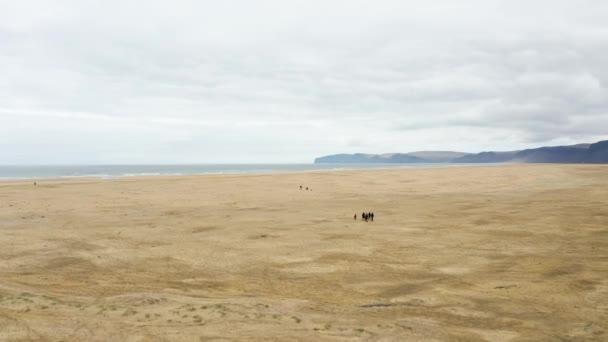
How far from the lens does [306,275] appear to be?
53.5 ft

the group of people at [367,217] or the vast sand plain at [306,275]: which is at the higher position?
the group of people at [367,217]

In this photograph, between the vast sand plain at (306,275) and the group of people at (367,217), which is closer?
the vast sand plain at (306,275)

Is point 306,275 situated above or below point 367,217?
below

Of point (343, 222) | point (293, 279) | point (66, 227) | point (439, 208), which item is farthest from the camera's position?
point (439, 208)

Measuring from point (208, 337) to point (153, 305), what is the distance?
3174mm

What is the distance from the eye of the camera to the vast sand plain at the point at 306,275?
10766mm

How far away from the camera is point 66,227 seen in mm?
26656

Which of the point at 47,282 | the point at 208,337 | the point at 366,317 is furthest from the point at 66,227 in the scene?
the point at 366,317

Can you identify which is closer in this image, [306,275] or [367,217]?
[306,275]

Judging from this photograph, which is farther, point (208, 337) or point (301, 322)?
point (301, 322)

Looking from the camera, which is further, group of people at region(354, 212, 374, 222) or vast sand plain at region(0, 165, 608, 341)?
group of people at region(354, 212, 374, 222)

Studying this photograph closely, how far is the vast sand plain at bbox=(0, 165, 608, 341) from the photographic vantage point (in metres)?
10.8

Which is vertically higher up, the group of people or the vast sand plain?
the group of people

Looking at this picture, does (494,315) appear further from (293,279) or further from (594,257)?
(594,257)
